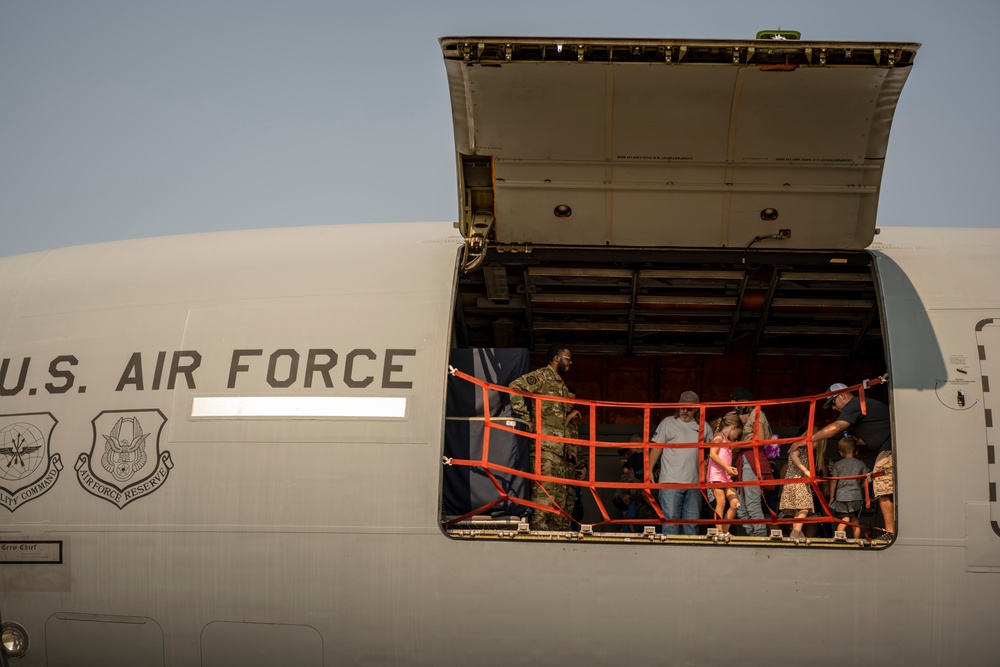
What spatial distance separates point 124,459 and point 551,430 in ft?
14.7

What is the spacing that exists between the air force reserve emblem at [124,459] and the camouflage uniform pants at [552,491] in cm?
369

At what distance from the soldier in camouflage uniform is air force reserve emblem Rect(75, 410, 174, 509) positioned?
143 inches

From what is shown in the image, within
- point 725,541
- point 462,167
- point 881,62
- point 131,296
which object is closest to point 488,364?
point 462,167

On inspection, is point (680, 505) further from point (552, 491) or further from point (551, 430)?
point (551, 430)

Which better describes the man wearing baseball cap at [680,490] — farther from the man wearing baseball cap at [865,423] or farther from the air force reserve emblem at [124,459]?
the air force reserve emblem at [124,459]

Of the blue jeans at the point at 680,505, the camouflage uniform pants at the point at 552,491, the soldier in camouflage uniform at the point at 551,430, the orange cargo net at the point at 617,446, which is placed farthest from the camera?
the blue jeans at the point at 680,505

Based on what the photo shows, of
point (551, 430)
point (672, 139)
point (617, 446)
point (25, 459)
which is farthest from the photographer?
point (551, 430)

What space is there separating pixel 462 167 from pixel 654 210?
2044mm

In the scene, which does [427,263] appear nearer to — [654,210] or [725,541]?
[654,210]

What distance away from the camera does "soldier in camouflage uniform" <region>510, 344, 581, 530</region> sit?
1026cm

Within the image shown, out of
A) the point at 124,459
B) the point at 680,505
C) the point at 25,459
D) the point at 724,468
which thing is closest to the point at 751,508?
the point at 724,468

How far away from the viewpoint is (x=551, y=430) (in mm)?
10938

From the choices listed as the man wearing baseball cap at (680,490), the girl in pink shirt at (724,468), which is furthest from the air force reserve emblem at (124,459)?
the girl in pink shirt at (724,468)

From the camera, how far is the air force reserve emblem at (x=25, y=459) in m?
9.98
